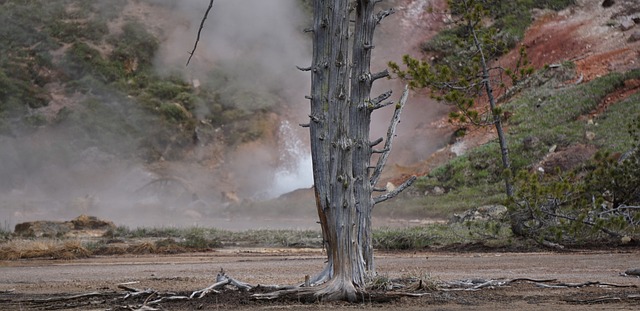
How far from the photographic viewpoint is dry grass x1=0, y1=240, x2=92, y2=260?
15289 millimetres

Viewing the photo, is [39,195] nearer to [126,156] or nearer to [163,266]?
[126,156]

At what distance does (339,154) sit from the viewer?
8.72 m

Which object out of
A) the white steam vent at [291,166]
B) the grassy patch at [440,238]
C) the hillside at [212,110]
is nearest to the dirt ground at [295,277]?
the grassy patch at [440,238]

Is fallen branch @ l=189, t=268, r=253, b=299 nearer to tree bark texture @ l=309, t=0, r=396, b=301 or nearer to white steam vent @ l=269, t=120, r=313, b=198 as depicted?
tree bark texture @ l=309, t=0, r=396, b=301

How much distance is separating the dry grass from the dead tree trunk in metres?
7.76

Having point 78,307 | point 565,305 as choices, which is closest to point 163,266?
point 78,307

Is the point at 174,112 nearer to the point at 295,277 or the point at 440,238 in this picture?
the point at 440,238

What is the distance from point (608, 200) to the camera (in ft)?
51.4

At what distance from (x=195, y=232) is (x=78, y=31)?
24.6 meters

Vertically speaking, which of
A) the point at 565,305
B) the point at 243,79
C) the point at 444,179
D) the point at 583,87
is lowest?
the point at 565,305

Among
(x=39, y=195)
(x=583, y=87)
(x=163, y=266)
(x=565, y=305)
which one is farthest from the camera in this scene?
(x=39, y=195)

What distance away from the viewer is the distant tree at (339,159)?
854 cm

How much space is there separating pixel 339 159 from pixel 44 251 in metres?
8.53

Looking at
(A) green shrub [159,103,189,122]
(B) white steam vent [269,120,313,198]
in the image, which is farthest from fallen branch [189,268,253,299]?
(A) green shrub [159,103,189,122]
